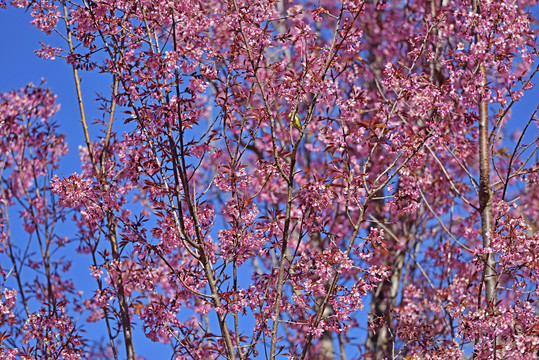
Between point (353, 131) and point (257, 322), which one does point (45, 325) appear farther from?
point (353, 131)

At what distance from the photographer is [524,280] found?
4859 millimetres

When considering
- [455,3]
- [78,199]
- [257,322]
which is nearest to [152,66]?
[78,199]

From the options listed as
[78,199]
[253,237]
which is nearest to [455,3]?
[253,237]

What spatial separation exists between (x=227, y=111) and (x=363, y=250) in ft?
4.79

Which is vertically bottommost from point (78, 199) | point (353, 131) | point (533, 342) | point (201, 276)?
point (533, 342)

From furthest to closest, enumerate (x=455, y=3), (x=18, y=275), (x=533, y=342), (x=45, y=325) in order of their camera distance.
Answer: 1. (x=455, y=3)
2. (x=18, y=275)
3. (x=45, y=325)
4. (x=533, y=342)

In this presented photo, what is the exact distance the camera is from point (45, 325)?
17.8 ft

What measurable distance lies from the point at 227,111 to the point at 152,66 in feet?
2.12

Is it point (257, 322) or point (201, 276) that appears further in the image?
point (201, 276)

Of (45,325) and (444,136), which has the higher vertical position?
(444,136)

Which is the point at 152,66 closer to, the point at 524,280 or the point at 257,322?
the point at 257,322

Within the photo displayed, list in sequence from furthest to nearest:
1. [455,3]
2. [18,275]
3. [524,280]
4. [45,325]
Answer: [455,3]
[18,275]
[45,325]
[524,280]

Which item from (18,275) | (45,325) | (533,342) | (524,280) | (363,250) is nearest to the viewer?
(533,342)

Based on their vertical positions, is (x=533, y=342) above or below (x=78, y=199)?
below
